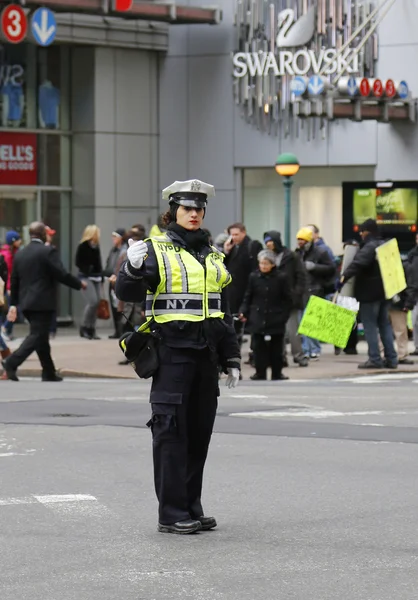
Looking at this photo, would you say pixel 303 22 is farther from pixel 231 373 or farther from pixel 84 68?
pixel 231 373

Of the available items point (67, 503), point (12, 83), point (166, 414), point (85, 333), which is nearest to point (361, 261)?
point (85, 333)

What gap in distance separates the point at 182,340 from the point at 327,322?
11529 mm

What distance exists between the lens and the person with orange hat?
2005cm

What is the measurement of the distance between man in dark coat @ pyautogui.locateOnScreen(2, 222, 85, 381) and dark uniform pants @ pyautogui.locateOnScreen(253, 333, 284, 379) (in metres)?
2.21

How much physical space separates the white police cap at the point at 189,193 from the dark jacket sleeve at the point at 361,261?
1089 cm

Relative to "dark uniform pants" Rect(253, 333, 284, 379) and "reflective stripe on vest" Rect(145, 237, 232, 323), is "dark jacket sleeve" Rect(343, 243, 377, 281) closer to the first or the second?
"dark uniform pants" Rect(253, 333, 284, 379)

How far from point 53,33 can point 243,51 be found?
12.8 feet

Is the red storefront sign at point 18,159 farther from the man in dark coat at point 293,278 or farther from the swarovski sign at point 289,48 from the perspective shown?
the man in dark coat at point 293,278

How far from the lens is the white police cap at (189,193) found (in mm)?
7789

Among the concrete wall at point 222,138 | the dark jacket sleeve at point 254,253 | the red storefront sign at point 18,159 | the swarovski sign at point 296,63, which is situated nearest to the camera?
the dark jacket sleeve at point 254,253

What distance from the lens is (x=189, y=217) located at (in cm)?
786

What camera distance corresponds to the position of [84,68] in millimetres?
26812

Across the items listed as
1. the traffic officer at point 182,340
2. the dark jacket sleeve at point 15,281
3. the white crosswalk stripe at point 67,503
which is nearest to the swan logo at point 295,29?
the dark jacket sleeve at point 15,281

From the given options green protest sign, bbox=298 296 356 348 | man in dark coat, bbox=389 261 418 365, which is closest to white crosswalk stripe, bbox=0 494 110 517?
green protest sign, bbox=298 296 356 348
